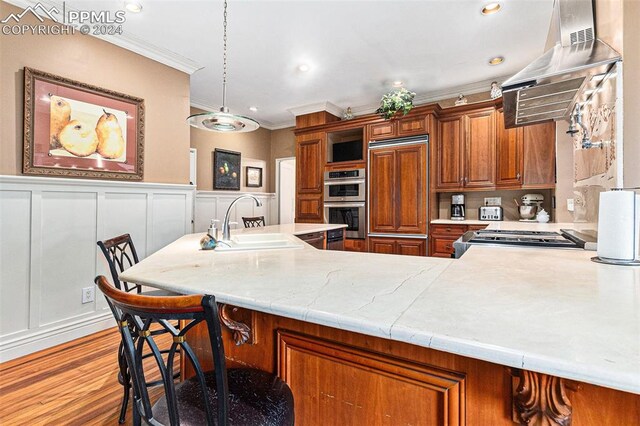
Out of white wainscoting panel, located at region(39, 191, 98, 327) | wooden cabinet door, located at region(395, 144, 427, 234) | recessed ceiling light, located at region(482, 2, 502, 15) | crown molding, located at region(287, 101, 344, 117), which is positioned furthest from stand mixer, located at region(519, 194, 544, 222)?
white wainscoting panel, located at region(39, 191, 98, 327)

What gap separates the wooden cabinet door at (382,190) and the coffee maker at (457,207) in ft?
2.92

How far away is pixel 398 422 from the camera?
810 millimetres

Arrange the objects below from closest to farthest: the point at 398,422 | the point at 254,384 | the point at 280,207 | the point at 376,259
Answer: the point at 398,422, the point at 254,384, the point at 376,259, the point at 280,207

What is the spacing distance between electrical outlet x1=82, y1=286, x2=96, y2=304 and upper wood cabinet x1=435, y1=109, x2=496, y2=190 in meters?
4.10

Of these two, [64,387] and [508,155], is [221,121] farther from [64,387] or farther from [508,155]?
[508,155]

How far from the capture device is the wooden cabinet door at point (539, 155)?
138 inches

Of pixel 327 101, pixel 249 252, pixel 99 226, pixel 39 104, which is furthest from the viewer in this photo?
pixel 327 101

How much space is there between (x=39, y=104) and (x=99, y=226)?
3.52ft

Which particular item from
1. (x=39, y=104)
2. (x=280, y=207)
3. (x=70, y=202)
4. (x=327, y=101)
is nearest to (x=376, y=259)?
(x=70, y=202)

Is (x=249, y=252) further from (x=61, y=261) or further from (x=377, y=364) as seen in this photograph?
(x=61, y=261)

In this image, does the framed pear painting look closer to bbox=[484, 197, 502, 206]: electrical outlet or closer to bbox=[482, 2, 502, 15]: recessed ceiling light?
bbox=[482, 2, 502, 15]: recessed ceiling light

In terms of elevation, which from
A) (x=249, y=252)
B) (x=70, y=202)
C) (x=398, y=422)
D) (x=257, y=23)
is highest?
(x=257, y=23)

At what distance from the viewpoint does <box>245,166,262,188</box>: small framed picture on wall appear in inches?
227

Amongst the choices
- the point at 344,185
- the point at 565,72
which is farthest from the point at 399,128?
the point at 565,72
